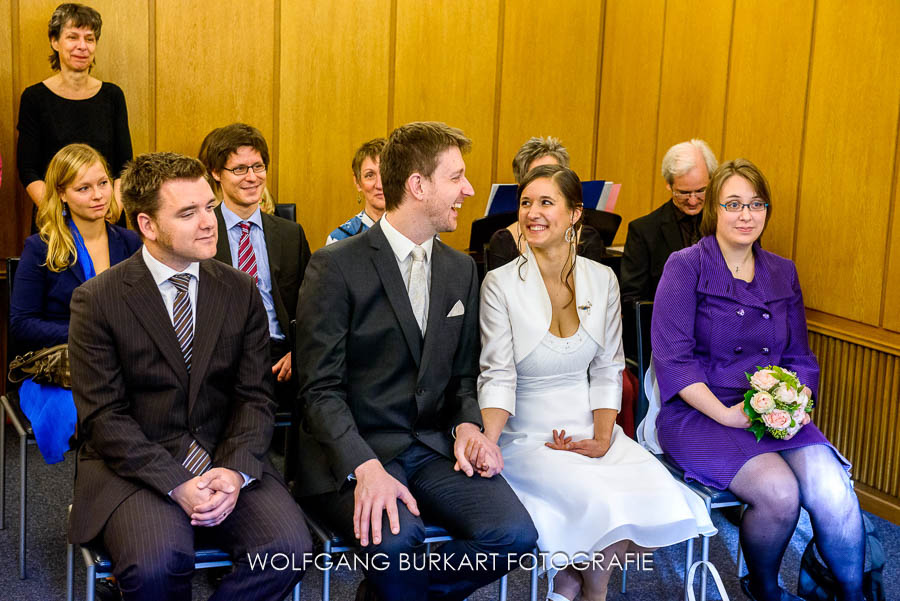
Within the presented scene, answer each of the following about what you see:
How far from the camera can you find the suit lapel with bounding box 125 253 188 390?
2.60 metres

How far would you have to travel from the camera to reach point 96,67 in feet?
16.8

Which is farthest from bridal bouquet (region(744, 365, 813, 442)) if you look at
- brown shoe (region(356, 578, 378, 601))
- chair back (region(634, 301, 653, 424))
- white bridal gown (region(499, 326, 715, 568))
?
brown shoe (region(356, 578, 378, 601))

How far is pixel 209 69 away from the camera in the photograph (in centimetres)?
536

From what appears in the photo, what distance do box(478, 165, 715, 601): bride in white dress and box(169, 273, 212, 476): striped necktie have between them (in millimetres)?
880

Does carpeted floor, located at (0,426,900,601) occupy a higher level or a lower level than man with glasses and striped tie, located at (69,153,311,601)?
lower

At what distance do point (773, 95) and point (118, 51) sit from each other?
134 inches

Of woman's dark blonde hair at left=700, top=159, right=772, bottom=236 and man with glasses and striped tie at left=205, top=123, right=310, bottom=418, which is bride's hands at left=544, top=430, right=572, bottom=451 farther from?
man with glasses and striped tie at left=205, top=123, right=310, bottom=418

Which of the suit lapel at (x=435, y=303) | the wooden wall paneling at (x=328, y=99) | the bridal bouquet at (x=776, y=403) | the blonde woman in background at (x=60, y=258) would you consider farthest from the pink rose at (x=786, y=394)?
the wooden wall paneling at (x=328, y=99)

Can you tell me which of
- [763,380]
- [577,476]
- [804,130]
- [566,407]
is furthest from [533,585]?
[804,130]

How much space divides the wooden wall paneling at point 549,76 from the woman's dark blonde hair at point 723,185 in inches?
110

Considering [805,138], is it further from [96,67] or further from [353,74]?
[96,67]

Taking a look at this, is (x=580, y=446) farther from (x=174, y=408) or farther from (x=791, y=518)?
(x=174, y=408)

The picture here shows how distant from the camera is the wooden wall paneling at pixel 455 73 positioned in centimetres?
585

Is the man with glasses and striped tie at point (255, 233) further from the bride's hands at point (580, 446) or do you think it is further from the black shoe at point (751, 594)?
the black shoe at point (751, 594)
